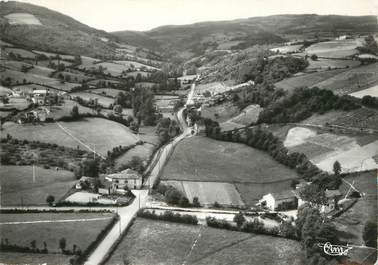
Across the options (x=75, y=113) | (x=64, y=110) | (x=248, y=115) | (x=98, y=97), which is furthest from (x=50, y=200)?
(x=98, y=97)

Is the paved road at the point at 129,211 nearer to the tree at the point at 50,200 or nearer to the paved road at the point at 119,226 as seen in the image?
the paved road at the point at 119,226

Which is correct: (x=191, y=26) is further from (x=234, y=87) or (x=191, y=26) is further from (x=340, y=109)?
(x=340, y=109)

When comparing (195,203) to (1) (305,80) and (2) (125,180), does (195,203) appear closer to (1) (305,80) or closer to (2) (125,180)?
(2) (125,180)

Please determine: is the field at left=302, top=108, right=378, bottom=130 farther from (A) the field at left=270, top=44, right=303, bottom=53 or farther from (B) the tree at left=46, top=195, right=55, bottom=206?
(A) the field at left=270, top=44, right=303, bottom=53

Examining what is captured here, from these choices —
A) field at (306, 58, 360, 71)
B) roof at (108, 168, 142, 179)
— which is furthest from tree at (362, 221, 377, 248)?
field at (306, 58, 360, 71)

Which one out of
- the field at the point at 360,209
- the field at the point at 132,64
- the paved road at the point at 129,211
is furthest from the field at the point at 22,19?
the field at the point at 360,209

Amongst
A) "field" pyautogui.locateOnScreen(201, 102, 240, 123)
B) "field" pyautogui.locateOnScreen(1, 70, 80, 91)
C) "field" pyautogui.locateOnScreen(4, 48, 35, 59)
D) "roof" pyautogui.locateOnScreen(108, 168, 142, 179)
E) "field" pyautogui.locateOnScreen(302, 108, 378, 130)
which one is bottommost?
"roof" pyautogui.locateOnScreen(108, 168, 142, 179)
